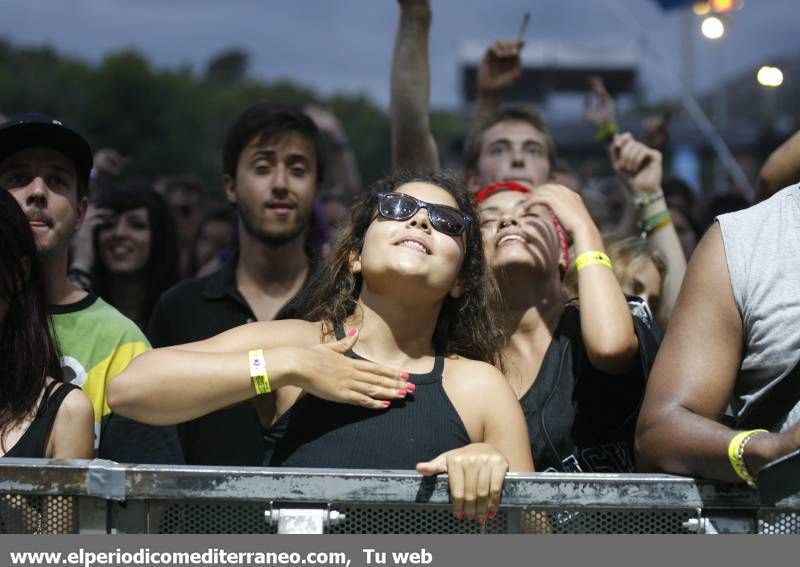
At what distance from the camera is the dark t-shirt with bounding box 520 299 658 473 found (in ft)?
9.73

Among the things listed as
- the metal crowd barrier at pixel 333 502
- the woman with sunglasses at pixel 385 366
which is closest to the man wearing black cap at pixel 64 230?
the woman with sunglasses at pixel 385 366

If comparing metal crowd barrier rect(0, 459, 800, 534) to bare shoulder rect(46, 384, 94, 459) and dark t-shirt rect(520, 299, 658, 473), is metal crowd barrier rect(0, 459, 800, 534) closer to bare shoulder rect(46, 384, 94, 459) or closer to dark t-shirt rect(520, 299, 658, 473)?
bare shoulder rect(46, 384, 94, 459)

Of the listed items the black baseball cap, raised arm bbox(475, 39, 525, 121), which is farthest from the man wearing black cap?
raised arm bbox(475, 39, 525, 121)

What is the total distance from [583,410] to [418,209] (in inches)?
29.9

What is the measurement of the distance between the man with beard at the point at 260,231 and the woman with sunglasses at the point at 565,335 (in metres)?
1.04

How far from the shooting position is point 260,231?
14.2ft

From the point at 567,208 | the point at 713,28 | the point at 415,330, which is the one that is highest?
the point at 713,28

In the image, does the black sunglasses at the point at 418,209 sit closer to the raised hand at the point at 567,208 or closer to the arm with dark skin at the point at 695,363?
the raised hand at the point at 567,208

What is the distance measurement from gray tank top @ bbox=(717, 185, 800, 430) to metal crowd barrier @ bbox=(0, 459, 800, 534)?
0.42 metres

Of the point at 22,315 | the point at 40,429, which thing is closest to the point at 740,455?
the point at 40,429

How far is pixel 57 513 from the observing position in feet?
6.59

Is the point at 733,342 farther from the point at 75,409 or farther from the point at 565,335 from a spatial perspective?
the point at 75,409

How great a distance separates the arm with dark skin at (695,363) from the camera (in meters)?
2.34
